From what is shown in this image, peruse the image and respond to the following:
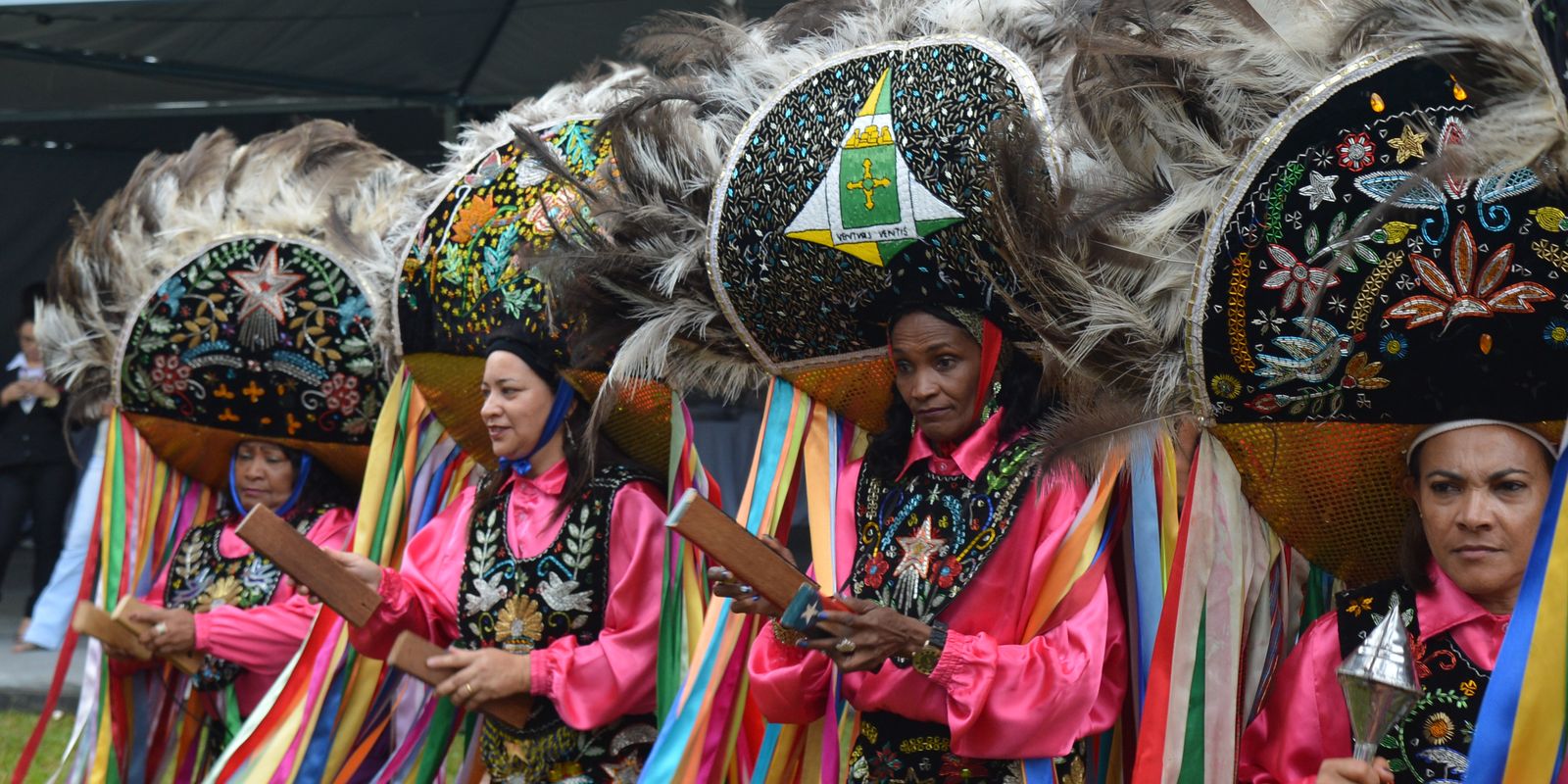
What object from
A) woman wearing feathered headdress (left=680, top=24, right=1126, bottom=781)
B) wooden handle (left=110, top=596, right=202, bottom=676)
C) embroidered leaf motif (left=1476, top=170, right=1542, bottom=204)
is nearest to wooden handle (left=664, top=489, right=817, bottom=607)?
woman wearing feathered headdress (left=680, top=24, right=1126, bottom=781)

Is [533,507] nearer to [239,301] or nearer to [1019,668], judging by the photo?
[239,301]

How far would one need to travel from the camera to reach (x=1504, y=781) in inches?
76.3

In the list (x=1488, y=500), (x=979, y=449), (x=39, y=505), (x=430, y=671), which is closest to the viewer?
(x=1488, y=500)

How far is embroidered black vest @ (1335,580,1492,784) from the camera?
7.43ft

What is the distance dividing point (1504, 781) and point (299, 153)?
3.55m

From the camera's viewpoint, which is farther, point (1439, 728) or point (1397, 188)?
point (1439, 728)

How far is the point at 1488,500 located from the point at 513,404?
1987 mm

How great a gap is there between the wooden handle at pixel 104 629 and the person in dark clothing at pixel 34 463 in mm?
3538

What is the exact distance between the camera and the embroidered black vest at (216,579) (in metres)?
4.32

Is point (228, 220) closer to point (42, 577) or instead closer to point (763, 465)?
point (763, 465)

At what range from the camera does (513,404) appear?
354 centimetres

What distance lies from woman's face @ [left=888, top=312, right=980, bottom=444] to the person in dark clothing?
5586mm

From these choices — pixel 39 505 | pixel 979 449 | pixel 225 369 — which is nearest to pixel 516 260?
pixel 979 449

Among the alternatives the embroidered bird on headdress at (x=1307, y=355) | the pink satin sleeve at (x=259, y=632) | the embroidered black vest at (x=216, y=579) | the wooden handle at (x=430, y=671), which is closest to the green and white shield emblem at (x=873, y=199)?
the embroidered bird on headdress at (x=1307, y=355)
